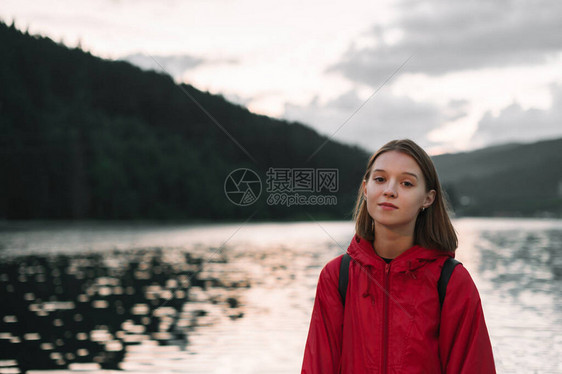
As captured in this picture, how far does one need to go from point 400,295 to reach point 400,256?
0.13 meters

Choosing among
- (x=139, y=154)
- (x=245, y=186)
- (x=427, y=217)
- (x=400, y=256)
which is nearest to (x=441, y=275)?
(x=400, y=256)

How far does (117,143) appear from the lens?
10200 cm

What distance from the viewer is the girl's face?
7.00 feet

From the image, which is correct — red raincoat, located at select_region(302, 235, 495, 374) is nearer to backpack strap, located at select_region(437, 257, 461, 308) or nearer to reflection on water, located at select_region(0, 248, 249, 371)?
backpack strap, located at select_region(437, 257, 461, 308)

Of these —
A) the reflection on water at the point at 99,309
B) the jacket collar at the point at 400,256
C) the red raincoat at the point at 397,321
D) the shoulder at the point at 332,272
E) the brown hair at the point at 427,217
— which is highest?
the brown hair at the point at 427,217

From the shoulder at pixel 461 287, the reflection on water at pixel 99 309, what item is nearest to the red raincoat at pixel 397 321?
the shoulder at pixel 461 287

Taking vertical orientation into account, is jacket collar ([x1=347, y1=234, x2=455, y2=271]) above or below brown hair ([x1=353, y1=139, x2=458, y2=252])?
below

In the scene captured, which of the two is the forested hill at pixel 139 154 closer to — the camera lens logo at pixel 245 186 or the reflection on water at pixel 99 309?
the camera lens logo at pixel 245 186

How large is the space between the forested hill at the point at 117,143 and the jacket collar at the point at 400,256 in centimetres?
4819

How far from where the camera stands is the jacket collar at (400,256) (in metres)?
2.09

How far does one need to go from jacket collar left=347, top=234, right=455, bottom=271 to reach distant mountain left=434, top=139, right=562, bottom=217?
88038 mm

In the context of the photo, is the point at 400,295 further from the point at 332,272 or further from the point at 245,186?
the point at 245,186

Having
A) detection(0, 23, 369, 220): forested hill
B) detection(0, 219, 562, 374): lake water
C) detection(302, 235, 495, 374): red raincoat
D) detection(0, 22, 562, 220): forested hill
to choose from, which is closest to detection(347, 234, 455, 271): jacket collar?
detection(302, 235, 495, 374): red raincoat

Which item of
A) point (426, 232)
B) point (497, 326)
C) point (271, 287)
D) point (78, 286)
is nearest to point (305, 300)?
point (271, 287)
